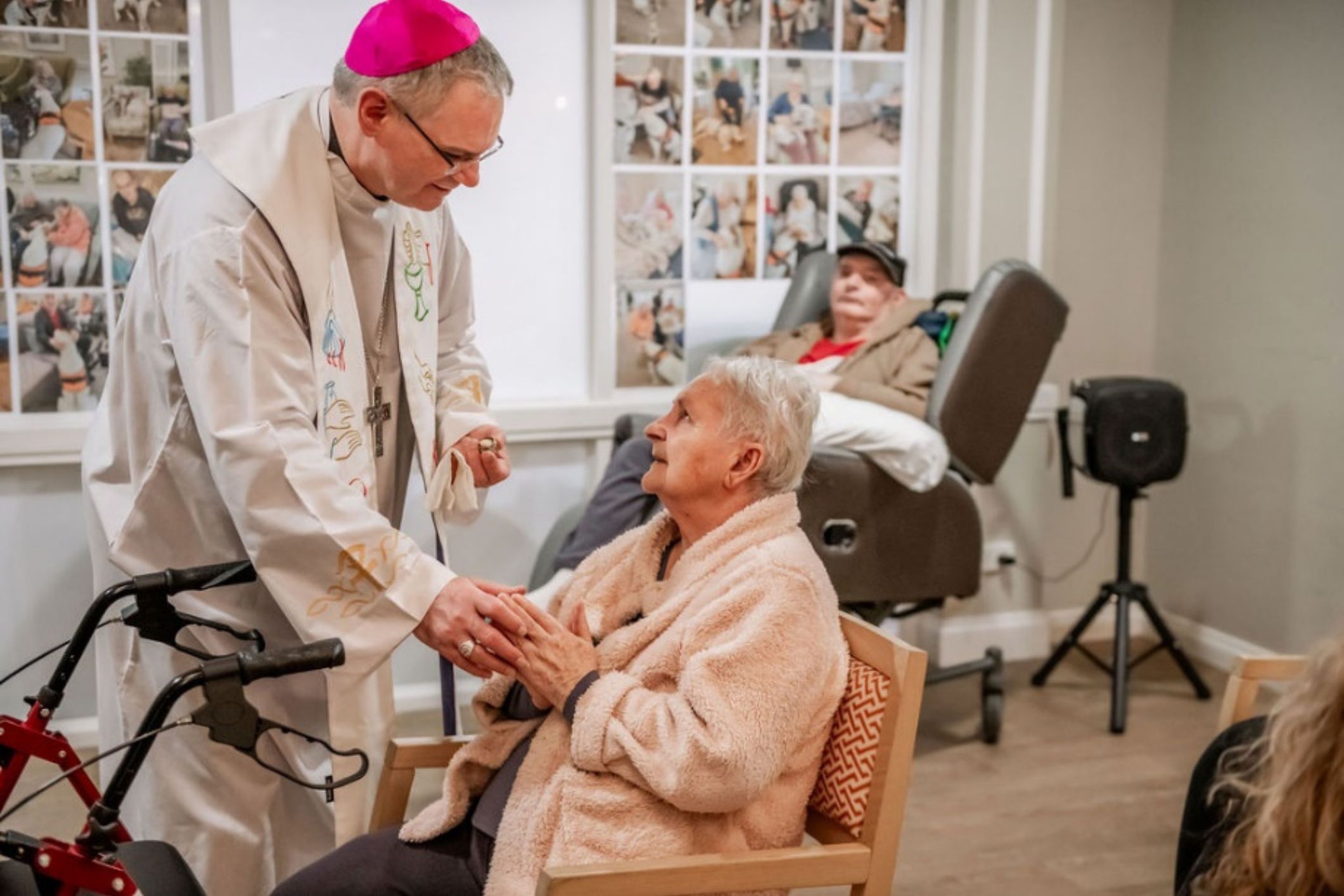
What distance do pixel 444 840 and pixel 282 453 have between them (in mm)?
551

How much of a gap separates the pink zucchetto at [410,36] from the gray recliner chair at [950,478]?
1.63 metres

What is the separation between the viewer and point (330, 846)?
2.14 m

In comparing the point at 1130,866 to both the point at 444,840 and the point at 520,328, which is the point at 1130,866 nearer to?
the point at 444,840

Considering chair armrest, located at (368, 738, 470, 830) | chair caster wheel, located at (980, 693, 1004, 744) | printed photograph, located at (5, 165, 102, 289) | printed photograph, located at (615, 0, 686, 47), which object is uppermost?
printed photograph, located at (615, 0, 686, 47)

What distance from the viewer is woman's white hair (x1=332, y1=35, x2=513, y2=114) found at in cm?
186

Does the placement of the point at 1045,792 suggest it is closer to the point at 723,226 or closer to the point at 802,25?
the point at 723,226

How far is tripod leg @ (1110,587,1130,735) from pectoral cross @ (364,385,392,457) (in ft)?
7.78

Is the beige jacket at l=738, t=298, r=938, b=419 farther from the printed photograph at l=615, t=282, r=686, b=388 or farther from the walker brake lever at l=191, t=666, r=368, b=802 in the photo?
the walker brake lever at l=191, t=666, r=368, b=802

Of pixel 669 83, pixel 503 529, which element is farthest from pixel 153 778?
pixel 669 83

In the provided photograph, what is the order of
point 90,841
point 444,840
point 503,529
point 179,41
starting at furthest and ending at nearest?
point 503,529
point 179,41
point 444,840
point 90,841

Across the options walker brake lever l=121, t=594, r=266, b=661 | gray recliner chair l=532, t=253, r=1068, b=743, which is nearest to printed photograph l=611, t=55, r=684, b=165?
gray recliner chair l=532, t=253, r=1068, b=743

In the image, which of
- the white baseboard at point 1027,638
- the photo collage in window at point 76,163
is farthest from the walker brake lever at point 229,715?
the white baseboard at point 1027,638

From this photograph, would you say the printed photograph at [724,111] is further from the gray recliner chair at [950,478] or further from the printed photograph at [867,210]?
the gray recliner chair at [950,478]

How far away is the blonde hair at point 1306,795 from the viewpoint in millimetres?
1294
